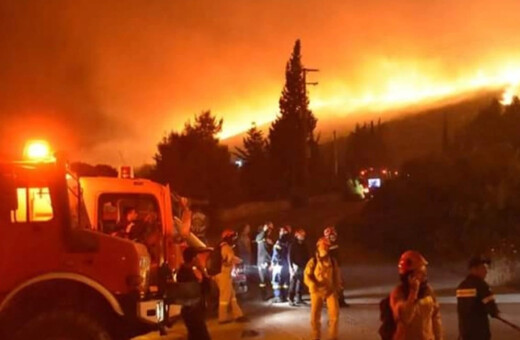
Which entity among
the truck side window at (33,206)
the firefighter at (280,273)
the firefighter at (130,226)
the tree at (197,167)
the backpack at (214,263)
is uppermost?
the tree at (197,167)

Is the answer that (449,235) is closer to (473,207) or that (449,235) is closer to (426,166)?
(473,207)

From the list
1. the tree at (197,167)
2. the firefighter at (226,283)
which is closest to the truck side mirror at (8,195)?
the firefighter at (226,283)

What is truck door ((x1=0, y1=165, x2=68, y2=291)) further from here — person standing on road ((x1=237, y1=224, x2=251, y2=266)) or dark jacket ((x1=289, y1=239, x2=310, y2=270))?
person standing on road ((x1=237, y1=224, x2=251, y2=266))

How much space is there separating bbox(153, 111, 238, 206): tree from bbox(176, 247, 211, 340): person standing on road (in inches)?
1686

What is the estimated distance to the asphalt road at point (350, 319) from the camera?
1338 cm

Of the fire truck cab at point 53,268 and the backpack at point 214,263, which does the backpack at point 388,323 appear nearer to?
the fire truck cab at point 53,268

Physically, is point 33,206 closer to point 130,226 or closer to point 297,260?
point 130,226

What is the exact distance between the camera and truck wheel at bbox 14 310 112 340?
340 inches

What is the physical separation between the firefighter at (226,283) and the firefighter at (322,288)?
8.88 ft

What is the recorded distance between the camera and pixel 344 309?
659 inches

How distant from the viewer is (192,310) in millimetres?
9859

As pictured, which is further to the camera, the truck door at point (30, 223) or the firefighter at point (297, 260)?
the firefighter at point (297, 260)

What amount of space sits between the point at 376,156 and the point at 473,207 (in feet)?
268

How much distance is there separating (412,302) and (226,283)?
29.1 feet
